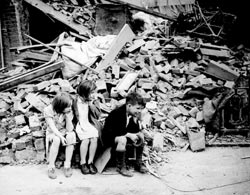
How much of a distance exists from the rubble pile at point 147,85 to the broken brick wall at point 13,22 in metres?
1.15

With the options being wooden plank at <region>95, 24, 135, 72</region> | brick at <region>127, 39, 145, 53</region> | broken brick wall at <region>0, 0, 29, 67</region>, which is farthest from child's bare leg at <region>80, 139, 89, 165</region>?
broken brick wall at <region>0, 0, 29, 67</region>

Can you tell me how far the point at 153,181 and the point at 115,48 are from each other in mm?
3693

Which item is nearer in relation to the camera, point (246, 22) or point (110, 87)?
point (110, 87)

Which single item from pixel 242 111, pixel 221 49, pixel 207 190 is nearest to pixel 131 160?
pixel 207 190

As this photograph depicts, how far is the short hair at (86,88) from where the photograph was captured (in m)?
5.14

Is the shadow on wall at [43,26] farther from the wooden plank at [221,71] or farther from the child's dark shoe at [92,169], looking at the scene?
the child's dark shoe at [92,169]

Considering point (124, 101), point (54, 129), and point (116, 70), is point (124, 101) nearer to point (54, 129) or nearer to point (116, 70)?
point (116, 70)

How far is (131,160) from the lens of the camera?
17.6 ft

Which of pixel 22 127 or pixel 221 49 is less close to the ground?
pixel 221 49

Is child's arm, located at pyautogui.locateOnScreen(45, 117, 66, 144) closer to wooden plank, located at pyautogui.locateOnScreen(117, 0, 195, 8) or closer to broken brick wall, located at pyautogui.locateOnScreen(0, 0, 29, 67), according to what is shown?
broken brick wall, located at pyautogui.locateOnScreen(0, 0, 29, 67)

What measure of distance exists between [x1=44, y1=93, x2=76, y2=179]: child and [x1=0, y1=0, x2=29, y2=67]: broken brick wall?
14.5ft

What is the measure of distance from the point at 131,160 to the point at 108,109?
1233 mm

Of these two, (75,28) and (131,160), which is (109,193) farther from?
(75,28)

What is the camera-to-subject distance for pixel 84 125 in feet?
17.2
